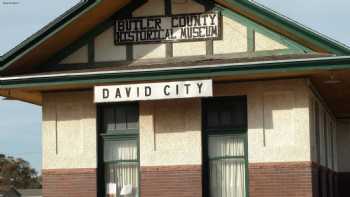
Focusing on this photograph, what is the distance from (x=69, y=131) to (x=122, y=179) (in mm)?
1796

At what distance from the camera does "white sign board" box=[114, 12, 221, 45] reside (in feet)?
66.2

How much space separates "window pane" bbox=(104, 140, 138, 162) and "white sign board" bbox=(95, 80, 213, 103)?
1603 mm

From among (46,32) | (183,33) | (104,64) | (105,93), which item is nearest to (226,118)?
(183,33)

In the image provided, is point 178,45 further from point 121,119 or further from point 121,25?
point 121,119

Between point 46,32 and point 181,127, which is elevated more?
point 46,32

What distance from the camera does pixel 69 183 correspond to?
67.1ft

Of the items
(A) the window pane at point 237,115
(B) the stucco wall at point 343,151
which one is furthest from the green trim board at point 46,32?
(B) the stucco wall at point 343,151

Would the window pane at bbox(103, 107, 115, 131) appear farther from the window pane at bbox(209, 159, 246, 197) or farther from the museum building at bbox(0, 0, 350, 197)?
the window pane at bbox(209, 159, 246, 197)

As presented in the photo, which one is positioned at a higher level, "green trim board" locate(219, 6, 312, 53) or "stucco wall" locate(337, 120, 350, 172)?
"green trim board" locate(219, 6, 312, 53)

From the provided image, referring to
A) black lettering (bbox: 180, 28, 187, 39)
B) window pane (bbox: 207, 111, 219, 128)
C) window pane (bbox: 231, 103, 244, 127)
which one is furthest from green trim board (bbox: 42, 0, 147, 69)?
window pane (bbox: 231, 103, 244, 127)

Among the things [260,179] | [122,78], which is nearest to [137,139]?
[122,78]

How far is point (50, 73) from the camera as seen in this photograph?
66.4 ft

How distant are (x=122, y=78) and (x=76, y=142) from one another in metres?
2.47

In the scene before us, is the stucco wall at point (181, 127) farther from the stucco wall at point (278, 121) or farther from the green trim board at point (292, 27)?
the green trim board at point (292, 27)
